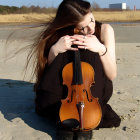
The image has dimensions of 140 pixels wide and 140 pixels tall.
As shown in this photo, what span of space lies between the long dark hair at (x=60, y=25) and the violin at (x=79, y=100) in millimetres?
310

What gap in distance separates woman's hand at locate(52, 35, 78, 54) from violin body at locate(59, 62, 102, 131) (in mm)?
147

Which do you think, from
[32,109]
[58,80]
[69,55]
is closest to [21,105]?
[32,109]

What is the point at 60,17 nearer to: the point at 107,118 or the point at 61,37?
the point at 61,37

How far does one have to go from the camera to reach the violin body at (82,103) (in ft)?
6.95

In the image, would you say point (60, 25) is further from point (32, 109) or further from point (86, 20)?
point (32, 109)

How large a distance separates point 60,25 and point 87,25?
0.74ft

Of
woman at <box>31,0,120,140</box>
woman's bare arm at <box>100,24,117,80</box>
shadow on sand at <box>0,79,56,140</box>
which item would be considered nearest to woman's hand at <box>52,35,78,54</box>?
woman at <box>31,0,120,140</box>

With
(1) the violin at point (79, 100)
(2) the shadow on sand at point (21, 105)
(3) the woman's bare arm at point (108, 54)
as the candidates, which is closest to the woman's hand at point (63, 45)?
(1) the violin at point (79, 100)

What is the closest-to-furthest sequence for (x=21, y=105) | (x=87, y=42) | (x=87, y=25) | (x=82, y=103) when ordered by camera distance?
(x=82, y=103), (x=87, y=42), (x=87, y=25), (x=21, y=105)

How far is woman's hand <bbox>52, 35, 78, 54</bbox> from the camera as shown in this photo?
2.27 m

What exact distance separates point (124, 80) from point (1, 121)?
1990 millimetres

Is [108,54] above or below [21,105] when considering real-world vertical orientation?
above

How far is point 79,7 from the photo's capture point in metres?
2.33

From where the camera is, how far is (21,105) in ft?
9.97
